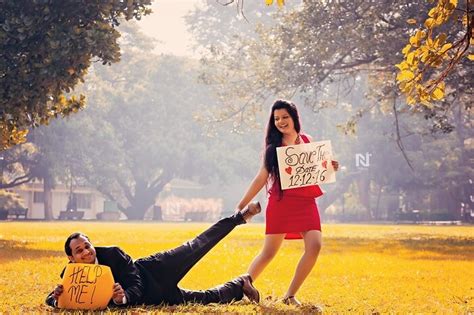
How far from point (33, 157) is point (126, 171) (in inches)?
441

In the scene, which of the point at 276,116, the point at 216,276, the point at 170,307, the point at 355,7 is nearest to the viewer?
the point at 170,307

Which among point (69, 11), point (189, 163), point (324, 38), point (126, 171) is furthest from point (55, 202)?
point (69, 11)

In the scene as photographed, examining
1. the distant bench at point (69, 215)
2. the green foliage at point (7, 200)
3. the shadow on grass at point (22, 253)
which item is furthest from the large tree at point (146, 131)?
the shadow on grass at point (22, 253)

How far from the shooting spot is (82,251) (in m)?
6.94

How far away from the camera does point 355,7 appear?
24.3 metres

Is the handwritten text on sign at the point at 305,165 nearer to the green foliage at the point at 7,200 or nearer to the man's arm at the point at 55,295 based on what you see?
the man's arm at the point at 55,295

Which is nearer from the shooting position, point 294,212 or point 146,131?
point 294,212

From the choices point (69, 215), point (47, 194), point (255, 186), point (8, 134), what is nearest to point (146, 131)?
point (69, 215)

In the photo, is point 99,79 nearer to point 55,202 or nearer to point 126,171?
point 126,171

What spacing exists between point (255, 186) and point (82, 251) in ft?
5.89

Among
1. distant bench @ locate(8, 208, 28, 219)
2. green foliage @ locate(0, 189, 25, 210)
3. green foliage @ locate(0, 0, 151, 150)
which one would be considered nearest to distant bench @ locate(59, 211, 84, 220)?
distant bench @ locate(8, 208, 28, 219)

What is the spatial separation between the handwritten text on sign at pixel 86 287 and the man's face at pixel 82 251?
10cm

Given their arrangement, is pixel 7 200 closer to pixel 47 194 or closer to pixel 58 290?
pixel 47 194

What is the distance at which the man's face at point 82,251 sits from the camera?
22.8ft
